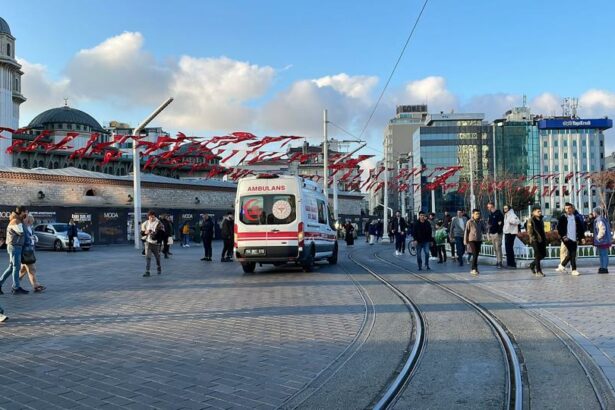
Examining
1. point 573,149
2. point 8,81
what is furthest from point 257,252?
point 573,149

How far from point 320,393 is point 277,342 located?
2256mm

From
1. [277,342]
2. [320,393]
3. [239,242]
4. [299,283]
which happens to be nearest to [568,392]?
[320,393]

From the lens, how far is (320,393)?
5352 millimetres

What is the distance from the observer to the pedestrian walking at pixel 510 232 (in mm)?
17219

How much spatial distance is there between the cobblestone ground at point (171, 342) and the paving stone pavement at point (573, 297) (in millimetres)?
2976

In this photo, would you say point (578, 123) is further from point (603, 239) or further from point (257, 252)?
point (257, 252)

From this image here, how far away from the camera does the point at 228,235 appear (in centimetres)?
2194

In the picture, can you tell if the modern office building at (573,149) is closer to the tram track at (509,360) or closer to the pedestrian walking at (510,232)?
the pedestrian walking at (510,232)

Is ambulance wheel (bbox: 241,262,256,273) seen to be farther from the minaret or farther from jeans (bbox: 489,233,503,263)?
the minaret

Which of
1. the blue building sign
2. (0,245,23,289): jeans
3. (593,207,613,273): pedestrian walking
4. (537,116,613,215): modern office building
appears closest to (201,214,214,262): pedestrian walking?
(0,245,23,289): jeans

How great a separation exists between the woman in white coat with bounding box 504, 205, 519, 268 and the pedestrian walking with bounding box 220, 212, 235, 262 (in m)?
9.14

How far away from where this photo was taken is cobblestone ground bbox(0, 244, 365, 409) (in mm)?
5400

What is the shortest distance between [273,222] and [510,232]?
23.0 ft

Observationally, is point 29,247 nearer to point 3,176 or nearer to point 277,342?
point 277,342
